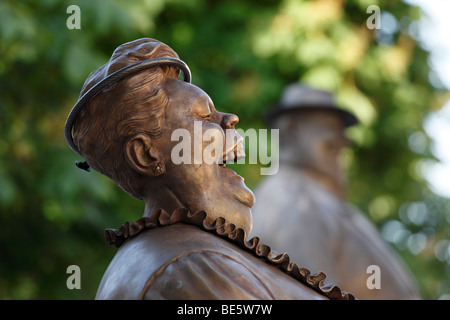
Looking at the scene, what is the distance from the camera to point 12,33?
A: 778 cm

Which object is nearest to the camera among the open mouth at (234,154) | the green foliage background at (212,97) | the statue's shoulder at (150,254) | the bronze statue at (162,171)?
the statue's shoulder at (150,254)

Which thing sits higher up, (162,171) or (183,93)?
(183,93)

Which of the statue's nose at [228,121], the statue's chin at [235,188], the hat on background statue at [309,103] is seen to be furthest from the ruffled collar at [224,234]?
the hat on background statue at [309,103]

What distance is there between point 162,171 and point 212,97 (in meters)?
7.56

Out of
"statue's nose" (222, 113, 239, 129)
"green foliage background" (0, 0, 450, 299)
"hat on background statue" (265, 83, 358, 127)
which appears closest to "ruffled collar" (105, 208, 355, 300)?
"statue's nose" (222, 113, 239, 129)

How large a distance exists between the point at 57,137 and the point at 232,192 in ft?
19.2

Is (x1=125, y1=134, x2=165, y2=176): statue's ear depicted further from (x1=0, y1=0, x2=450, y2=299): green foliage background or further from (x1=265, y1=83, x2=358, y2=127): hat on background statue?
(x1=265, y1=83, x2=358, y2=127): hat on background statue

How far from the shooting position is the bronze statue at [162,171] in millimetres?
2742

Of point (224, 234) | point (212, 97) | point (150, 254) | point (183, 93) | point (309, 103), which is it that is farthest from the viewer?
point (212, 97)

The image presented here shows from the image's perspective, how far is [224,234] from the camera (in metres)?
2.81

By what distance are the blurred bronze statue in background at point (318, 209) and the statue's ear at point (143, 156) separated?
451cm

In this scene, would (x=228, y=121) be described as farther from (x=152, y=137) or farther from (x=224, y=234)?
(x=224, y=234)

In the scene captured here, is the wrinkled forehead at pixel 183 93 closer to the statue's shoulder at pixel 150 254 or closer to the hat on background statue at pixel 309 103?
the statue's shoulder at pixel 150 254

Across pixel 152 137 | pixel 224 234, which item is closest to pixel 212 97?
pixel 152 137
